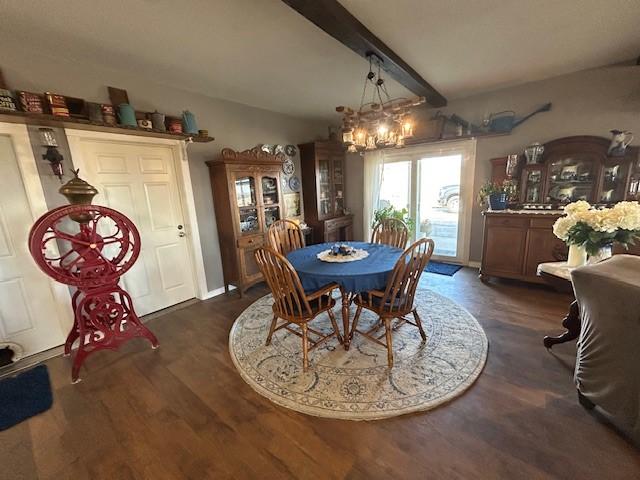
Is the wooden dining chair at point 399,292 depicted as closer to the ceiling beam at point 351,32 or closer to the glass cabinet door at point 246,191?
the ceiling beam at point 351,32

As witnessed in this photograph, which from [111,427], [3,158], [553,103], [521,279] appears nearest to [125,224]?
[3,158]

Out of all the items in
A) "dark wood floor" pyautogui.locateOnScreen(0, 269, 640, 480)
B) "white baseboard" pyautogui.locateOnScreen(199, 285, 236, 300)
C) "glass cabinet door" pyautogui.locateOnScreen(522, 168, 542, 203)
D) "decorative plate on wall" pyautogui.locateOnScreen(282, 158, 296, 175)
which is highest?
"decorative plate on wall" pyautogui.locateOnScreen(282, 158, 296, 175)

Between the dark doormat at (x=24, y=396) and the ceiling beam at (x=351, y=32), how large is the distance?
2978 mm

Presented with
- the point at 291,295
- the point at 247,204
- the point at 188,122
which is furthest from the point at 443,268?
the point at 188,122

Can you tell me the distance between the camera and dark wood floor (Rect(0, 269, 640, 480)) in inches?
50.2

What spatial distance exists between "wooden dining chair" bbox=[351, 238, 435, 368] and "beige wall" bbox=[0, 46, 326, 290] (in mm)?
2247

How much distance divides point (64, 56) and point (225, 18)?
1528 millimetres

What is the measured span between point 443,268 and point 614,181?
2103 mm

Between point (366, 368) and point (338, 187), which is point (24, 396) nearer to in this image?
point (366, 368)

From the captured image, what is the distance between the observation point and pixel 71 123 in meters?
2.17

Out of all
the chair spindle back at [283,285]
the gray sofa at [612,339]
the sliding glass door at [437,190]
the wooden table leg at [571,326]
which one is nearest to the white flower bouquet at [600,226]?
the gray sofa at [612,339]

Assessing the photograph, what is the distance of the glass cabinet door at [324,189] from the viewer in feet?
14.5

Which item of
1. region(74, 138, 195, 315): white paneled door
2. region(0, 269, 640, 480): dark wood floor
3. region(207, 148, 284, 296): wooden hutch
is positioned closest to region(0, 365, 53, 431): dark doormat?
region(0, 269, 640, 480): dark wood floor

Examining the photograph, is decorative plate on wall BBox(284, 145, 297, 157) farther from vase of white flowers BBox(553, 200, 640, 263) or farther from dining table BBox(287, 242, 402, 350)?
vase of white flowers BBox(553, 200, 640, 263)
